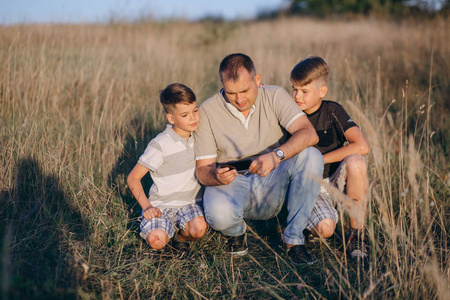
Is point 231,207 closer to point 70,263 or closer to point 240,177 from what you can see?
point 240,177

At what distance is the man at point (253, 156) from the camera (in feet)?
8.32

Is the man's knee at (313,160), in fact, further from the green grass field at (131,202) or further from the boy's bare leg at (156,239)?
the boy's bare leg at (156,239)

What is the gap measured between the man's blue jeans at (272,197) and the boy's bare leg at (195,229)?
0.06 metres

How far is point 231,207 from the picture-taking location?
2596 millimetres

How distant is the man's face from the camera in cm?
262

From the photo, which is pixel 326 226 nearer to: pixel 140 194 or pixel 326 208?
pixel 326 208

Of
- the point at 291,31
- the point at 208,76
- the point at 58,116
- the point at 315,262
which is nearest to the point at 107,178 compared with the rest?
the point at 58,116

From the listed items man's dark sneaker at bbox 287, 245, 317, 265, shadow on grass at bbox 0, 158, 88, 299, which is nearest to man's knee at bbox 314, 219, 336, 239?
man's dark sneaker at bbox 287, 245, 317, 265

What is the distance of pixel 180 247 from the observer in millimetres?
2674

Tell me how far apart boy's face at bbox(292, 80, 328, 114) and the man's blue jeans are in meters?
0.57

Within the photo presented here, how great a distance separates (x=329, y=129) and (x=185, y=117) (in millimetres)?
1241

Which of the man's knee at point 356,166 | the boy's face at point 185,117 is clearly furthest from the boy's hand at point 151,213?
the man's knee at point 356,166

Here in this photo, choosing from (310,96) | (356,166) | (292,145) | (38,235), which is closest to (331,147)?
(356,166)

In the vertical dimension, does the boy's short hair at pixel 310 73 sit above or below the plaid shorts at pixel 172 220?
above
